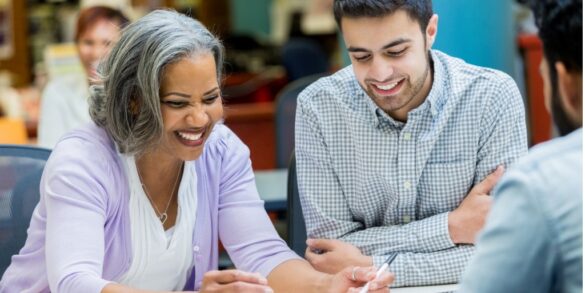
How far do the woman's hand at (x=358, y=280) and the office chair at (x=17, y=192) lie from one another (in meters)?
0.83

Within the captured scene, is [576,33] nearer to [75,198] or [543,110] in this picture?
[75,198]

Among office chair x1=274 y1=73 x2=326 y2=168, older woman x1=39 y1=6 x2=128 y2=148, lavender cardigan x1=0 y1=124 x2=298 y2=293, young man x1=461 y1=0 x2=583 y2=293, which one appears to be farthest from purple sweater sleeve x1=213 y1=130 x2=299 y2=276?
older woman x1=39 y1=6 x2=128 y2=148

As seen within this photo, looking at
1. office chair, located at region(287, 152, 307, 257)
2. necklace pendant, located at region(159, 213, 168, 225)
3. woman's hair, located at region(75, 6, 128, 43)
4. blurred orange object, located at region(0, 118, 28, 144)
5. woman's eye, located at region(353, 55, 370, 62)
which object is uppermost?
woman's eye, located at region(353, 55, 370, 62)

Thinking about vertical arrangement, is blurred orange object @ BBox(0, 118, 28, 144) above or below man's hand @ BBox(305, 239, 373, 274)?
below

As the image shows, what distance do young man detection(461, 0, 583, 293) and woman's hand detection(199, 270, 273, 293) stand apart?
0.66 m

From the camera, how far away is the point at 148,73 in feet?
7.48

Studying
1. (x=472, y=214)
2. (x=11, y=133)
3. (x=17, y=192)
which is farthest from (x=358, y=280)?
(x=11, y=133)

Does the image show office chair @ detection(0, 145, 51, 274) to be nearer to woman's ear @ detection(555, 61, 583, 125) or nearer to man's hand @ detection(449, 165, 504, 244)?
man's hand @ detection(449, 165, 504, 244)

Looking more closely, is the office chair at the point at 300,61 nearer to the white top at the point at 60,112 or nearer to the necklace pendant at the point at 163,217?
the white top at the point at 60,112

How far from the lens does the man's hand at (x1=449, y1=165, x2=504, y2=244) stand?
237 centimetres

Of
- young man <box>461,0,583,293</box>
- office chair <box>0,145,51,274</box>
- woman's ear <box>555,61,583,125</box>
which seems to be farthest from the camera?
office chair <box>0,145,51,274</box>

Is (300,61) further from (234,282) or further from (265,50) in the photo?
(234,282)

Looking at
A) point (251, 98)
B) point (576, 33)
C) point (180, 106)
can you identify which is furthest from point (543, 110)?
point (576, 33)

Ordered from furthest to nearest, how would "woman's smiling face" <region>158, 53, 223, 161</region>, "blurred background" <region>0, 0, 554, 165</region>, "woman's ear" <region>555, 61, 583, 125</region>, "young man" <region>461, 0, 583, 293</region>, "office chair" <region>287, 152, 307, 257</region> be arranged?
"blurred background" <region>0, 0, 554, 165</region> < "office chair" <region>287, 152, 307, 257</region> < "woman's smiling face" <region>158, 53, 223, 161</region> < "woman's ear" <region>555, 61, 583, 125</region> < "young man" <region>461, 0, 583, 293</region>
